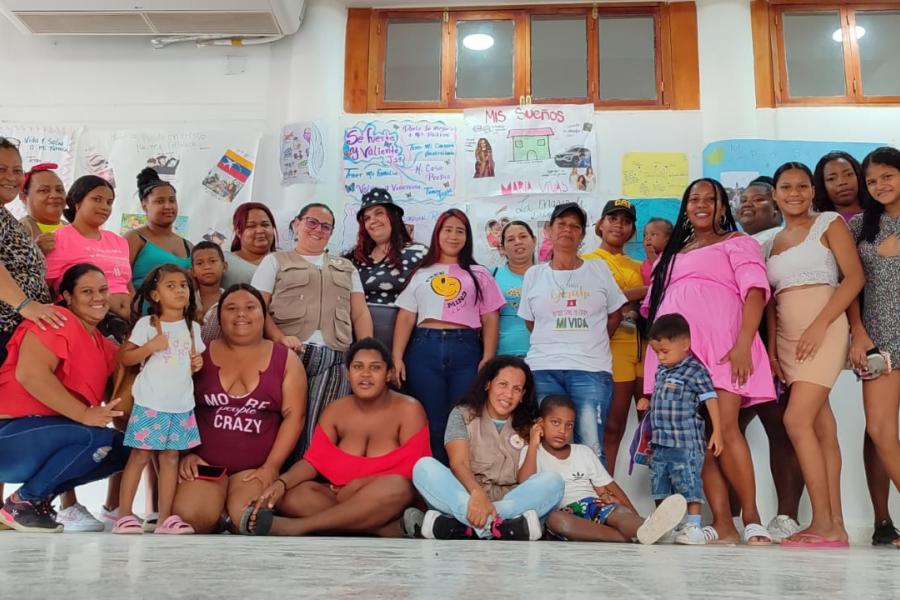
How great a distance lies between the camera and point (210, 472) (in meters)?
2.41

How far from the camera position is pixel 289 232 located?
436 centimetres

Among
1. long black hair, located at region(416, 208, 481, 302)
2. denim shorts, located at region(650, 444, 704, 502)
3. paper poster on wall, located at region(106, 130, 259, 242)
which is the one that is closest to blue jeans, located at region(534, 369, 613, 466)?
denim shorts, located at region(650, 444, 704, 502)

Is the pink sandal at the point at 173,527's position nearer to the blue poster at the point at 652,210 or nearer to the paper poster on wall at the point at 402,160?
the paper poster on wall at the point at 402,160

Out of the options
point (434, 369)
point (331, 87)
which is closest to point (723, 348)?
point (434, 369)

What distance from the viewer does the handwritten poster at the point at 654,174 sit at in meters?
4.39

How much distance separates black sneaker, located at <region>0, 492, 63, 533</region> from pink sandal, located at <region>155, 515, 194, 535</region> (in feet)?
0.92

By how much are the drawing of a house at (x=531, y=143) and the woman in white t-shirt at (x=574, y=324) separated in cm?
161

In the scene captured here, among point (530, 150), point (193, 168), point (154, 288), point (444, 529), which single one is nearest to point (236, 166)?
point (193, 168)

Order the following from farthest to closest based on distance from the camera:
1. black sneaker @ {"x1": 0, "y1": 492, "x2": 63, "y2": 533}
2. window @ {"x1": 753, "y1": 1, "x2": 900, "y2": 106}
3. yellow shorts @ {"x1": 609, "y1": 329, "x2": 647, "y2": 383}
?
window @ {"x1": 753, "y1": 1, "x2": 900, "y2": 106}, yellow shorts @ {"x1": 609, "y1": 329, "x2": 647, "y2": 383}, black sneaker @ {"x1": 0, "y1": 492, "x2": 63, "y2": 533}

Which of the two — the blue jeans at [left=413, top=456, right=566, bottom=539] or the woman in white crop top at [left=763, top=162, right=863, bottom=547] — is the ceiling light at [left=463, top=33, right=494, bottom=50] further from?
the blue jeans at [left=413, top=456, right=566, bottom=539]

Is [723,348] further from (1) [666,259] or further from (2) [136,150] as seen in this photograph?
(2) [136,150]

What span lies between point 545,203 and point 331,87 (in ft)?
4.74

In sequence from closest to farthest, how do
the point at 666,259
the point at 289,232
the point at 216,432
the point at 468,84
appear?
the point at 216,432 < the point at 666,259 < the point at 289,232 < the point at 468,84

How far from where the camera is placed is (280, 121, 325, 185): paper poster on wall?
4.41m
